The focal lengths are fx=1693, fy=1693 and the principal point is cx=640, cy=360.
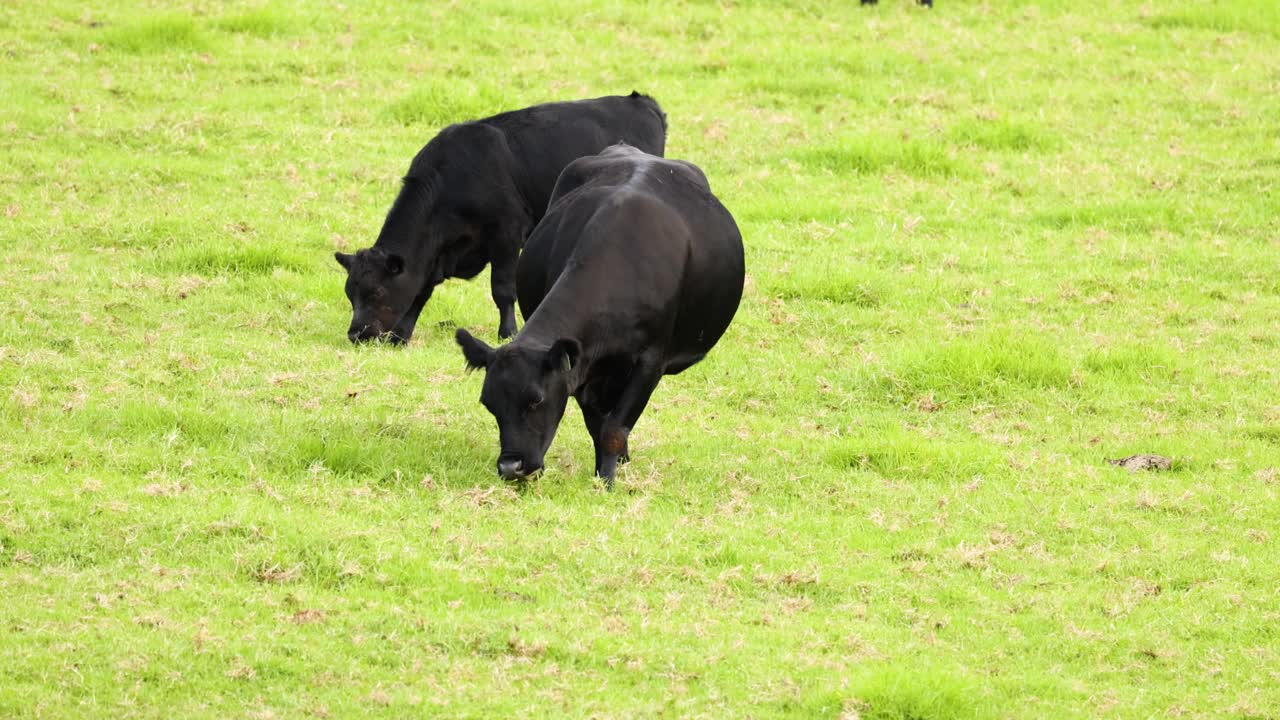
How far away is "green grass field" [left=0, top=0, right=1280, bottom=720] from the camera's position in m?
7.97

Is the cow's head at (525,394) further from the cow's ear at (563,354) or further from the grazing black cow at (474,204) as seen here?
the grazing black cow at (474,204)

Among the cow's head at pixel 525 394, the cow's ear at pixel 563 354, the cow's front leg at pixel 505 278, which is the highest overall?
the cow's ear at pixel 563 354

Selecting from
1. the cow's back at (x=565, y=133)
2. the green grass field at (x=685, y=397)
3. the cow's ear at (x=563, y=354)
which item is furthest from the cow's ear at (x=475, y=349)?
the cow's back at (x=565, y=133)

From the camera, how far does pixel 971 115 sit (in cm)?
2055

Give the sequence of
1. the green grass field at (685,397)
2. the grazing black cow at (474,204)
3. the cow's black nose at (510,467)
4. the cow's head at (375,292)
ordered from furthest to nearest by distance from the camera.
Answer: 1. the grazing black cow at (474,204)
2. the cow's head at (375,292)
3. the cow's black nose at (510,467)
4. the green grass field at (685,397)

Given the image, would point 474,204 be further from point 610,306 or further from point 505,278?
point 610,306

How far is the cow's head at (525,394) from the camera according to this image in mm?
9722

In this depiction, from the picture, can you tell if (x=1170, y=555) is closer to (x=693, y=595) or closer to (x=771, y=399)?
(x=693, y=595)

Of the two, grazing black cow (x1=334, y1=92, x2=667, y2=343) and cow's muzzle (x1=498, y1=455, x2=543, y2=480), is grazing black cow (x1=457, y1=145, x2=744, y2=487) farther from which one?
grazing black cow (x1=334, y1=92, x2=667, y2=343)

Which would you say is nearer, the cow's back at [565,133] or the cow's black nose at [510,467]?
the cow's black nose at [510,467]

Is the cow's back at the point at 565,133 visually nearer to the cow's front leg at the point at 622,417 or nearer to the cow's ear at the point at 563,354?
the cow's front leg at the point at 622,417

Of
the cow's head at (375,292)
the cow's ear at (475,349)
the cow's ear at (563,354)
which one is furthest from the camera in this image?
the cow's head at (375,292)

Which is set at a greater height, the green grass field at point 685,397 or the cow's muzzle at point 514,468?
the cow's muzzle at point 514,468

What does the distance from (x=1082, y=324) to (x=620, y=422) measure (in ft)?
19.6
